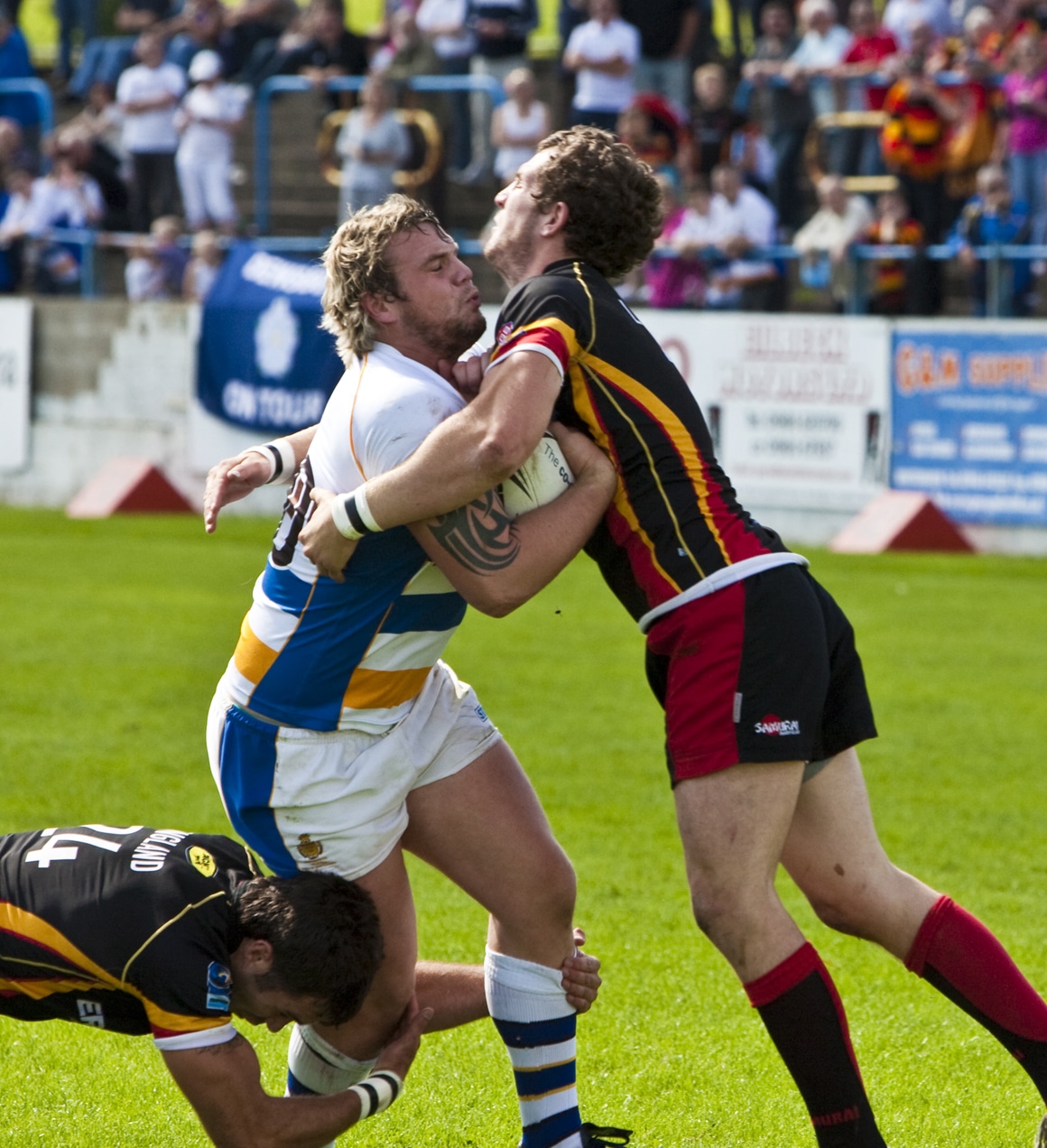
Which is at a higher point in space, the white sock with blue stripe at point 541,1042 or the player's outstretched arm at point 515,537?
the player's outstretched arm at point 515,537

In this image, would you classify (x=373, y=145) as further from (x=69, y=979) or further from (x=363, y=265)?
(x=69, y=979)

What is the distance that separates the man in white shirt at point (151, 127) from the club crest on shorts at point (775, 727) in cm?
1762

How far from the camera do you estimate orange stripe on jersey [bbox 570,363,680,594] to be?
364cm

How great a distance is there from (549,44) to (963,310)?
39.2ft

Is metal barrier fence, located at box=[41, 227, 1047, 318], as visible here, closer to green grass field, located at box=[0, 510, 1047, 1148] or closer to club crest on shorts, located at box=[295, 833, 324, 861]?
green grass field, located at box=[0, 510, 1047, 1148]

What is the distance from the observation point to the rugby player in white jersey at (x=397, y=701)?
3.58 metres

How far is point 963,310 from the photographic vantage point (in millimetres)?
16672

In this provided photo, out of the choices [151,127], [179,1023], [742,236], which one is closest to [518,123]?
[742,236]

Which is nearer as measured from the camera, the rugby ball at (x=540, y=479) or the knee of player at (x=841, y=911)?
the rugby ball at (x=540, y=479)

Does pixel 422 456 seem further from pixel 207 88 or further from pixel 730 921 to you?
Answer: pixel 207 88

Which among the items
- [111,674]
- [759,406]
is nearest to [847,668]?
[111,674]

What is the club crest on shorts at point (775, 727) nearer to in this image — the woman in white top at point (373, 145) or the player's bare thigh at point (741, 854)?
the player's bare thigh at point (741, 854)

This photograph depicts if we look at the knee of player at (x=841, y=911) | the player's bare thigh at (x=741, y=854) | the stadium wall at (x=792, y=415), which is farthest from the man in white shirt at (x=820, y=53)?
the player's bare thigh at (x=741, y=854)

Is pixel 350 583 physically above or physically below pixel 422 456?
below
